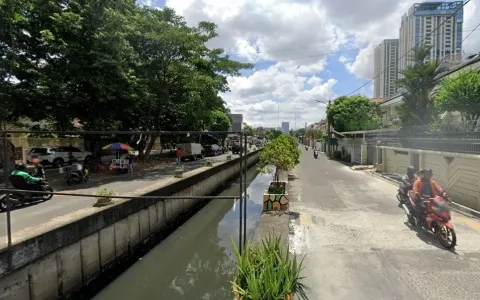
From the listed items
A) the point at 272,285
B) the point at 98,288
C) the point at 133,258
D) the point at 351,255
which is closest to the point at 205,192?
the point at 133,258

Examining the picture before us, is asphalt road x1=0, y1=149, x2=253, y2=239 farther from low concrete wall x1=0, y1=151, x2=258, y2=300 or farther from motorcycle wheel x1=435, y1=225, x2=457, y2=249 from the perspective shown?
motorcycle wheel x1=435, y1=225, x2=457, y2=249

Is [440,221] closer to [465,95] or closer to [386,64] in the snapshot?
[465,95]

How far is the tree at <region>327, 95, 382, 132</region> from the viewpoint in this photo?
3434 centimetres

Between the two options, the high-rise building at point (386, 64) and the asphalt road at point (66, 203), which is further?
the high-rise building at point (386, 64)

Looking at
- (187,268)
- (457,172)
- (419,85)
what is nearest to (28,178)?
(187,268)

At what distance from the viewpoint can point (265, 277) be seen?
3604mm

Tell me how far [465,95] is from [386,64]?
192 inches

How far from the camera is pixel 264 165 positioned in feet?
45.0

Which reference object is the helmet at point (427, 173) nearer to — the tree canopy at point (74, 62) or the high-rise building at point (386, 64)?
the tree canopy at point (74, 62)

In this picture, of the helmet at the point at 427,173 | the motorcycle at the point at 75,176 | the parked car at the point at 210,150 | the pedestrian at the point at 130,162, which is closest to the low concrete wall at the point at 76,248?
the pedestrian at the point at 130,162

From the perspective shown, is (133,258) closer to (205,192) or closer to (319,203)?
(319,203)

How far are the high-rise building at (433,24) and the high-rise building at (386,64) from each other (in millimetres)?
1531

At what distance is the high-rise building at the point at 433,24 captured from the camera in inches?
437

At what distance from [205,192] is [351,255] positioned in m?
12.6
